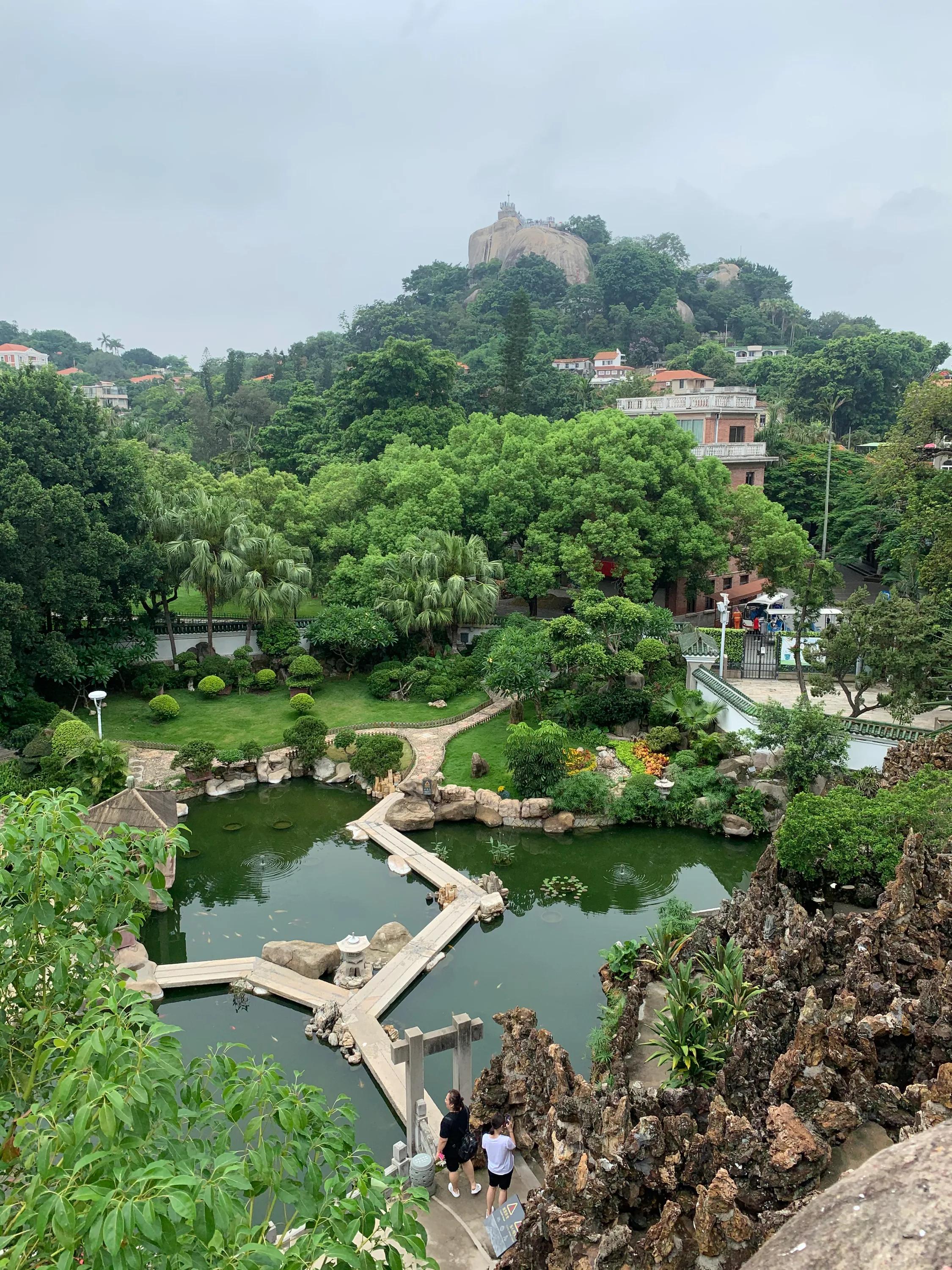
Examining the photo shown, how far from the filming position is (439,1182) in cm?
761

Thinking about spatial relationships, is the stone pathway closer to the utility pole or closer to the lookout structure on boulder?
the lookout structure on boulder

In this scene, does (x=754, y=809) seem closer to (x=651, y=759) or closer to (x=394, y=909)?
(x=651, y=759)

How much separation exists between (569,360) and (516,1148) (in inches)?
2353

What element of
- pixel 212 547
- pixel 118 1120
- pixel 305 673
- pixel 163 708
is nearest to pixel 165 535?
pixel 212 547

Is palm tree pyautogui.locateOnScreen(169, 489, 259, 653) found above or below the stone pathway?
above

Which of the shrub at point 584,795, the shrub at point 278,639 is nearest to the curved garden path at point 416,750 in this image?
the shrub at point 584,795

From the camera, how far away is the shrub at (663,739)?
17406mm

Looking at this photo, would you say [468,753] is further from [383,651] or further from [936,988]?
[936,988]

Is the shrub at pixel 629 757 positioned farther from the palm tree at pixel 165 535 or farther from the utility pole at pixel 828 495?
the palm tree at pixel 165 535

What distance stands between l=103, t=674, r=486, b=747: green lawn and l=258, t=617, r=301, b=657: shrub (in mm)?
1191

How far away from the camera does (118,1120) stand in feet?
9.57

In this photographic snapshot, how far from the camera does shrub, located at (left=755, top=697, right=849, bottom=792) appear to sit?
47.8 feet

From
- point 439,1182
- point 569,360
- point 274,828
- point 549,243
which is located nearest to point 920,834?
point 439,1182

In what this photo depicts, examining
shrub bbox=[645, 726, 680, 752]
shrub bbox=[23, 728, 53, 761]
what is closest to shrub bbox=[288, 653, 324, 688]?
shrub bbox=[23, 728, 53, 761]
